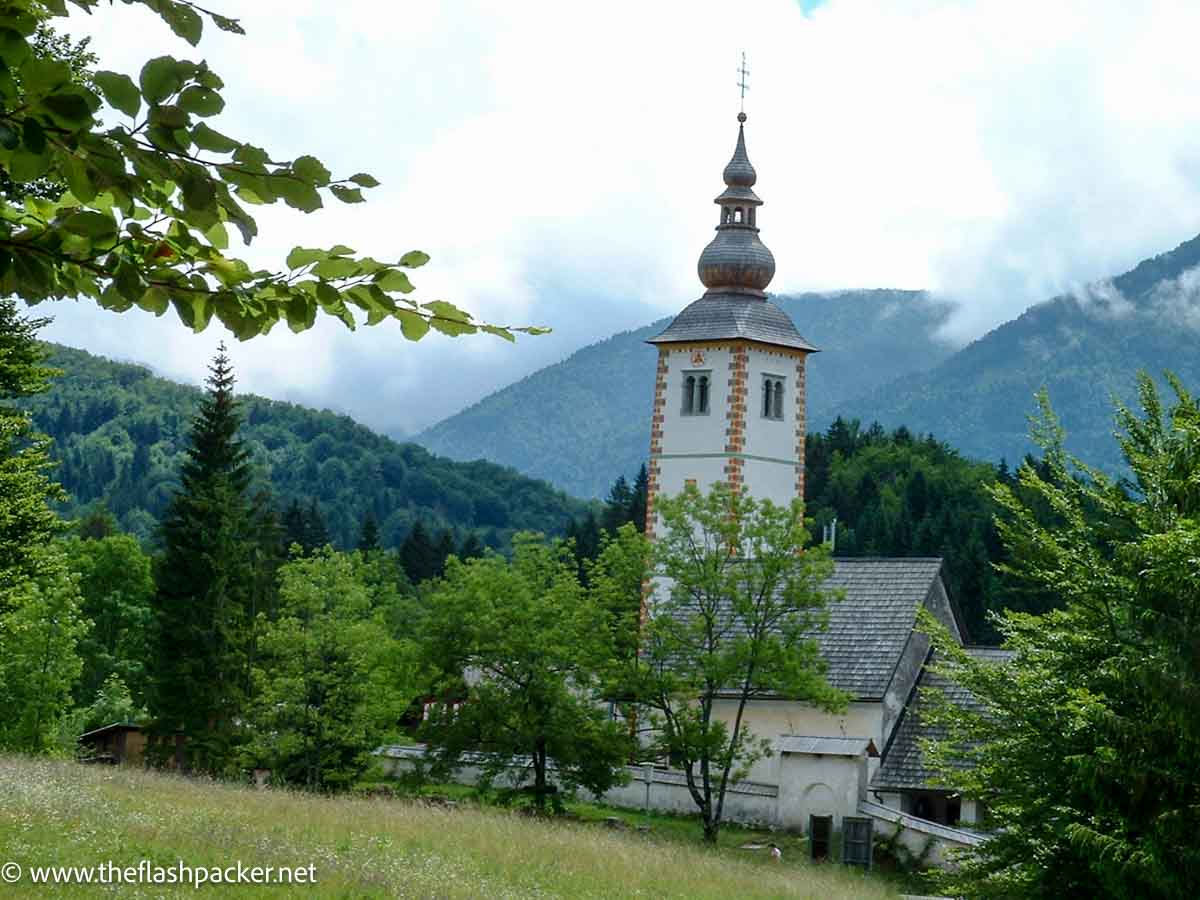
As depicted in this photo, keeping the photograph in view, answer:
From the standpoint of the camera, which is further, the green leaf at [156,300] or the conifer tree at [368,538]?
the conifer tree at [368,538]

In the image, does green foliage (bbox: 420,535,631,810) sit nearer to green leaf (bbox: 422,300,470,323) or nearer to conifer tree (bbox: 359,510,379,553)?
green leaf (bbox: 422,300,470,323)

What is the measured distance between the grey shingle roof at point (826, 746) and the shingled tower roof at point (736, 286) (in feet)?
40.6

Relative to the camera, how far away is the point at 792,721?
4384 centimetres

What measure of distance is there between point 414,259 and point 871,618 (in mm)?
41640

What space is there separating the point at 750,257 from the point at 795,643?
49.3 feet

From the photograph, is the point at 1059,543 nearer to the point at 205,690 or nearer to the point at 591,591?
the point at 591,591

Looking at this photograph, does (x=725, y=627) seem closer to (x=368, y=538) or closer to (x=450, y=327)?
(x=450, y=327)

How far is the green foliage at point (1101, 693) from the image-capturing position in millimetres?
14711

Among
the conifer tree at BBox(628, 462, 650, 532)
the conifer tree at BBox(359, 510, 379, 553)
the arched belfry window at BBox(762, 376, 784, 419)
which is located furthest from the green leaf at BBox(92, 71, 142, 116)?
the conifer tree at BBox(359, 510, 379, 553)

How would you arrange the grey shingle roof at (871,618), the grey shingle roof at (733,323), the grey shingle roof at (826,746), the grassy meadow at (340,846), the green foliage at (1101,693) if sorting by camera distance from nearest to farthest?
the green foliage at (1101,693) → the grassy meadow at (340,846) → the grey shingle roof at (826,746) → the grey shingle roof at (871,618) → the grey shingle roof at (733,323)

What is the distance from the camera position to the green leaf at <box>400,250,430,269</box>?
4.07m

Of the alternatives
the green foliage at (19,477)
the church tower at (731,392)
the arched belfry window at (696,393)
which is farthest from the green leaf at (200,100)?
the arched belfry window at (696,393)

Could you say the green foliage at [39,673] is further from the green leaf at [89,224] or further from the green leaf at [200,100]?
the green leaf at [200,100]

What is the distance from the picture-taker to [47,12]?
151 inches
